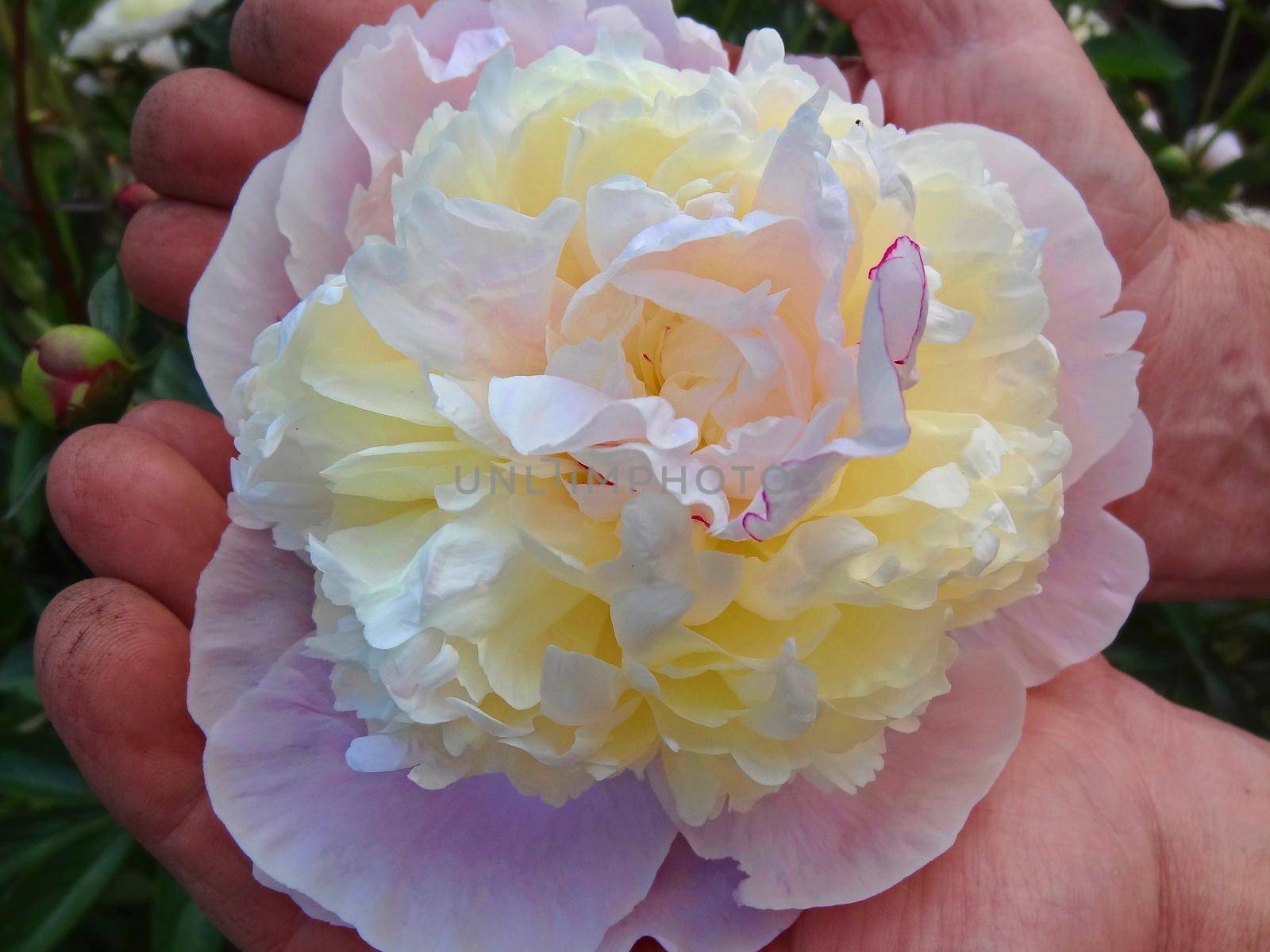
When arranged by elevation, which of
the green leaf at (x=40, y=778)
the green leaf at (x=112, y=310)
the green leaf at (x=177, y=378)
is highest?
the green leaf at (x=112, y=310)

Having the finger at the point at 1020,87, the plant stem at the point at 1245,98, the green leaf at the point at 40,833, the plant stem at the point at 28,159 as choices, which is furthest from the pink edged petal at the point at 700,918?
the plant stem at the point at 1245,98

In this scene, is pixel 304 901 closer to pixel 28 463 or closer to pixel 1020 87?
pixel 28 463

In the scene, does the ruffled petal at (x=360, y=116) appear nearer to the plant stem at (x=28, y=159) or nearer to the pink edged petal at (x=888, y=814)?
the plant stem at (x=28, y=159)

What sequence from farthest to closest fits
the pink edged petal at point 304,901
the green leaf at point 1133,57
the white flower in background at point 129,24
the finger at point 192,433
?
the green leaf at point 1133,57
the white flower in background at point 129,24
the finger at point 192,433
the pink edged petal at point 304,901

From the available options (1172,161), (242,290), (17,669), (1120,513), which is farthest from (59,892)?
(1172,161)

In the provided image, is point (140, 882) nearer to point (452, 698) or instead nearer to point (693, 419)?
point (452, 698)

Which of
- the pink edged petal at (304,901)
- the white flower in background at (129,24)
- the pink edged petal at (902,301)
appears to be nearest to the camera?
the pink edged petal at (902,301)

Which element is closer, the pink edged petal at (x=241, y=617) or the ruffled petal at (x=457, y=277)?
the ruffled petal at (x=457, y=277)
